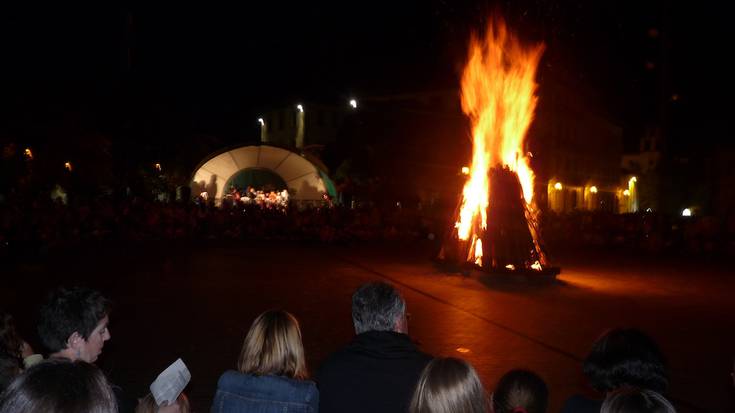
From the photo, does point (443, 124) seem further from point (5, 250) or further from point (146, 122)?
point (5, 250)

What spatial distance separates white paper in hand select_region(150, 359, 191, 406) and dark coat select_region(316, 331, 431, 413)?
910mm

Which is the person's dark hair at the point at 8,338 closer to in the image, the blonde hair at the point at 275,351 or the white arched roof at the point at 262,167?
the blonde hair at the point at 275,351

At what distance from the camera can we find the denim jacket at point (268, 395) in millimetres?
3506

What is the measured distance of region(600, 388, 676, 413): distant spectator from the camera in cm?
255

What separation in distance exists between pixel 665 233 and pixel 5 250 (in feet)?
73.7

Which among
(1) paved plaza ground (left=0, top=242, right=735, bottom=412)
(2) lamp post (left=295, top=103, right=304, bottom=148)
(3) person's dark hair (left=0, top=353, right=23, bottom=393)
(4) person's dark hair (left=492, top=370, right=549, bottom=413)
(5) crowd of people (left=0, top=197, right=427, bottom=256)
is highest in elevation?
(2) lamp post (left=295, top=103, right=304, bottom=148)

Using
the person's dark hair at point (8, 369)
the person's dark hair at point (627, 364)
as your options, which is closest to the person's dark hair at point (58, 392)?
the person's dark hair at point (8, 369)

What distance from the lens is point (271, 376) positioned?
3547 millimetres

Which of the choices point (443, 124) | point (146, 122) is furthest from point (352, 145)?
point (146, 122)

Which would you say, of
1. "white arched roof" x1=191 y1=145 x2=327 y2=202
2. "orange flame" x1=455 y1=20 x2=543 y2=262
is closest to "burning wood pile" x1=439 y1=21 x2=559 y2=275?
"orange flame" x1=455 y1=20 x2=543 y2=262

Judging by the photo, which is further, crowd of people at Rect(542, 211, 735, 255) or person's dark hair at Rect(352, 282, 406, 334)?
crowd of people at Rect(542, 211, 735, 255)

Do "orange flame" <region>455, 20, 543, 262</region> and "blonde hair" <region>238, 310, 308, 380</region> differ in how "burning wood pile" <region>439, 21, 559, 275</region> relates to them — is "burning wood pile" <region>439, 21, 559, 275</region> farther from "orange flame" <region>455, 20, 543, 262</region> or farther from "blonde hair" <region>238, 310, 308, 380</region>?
"blonde hair" <region>238, 310, 308, 380</region>

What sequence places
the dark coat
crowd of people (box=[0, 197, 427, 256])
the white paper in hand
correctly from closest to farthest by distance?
the white paper in hand
the dark coat
crowd of people (box=[0, 197, 427, 256])

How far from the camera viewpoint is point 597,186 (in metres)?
65.7
